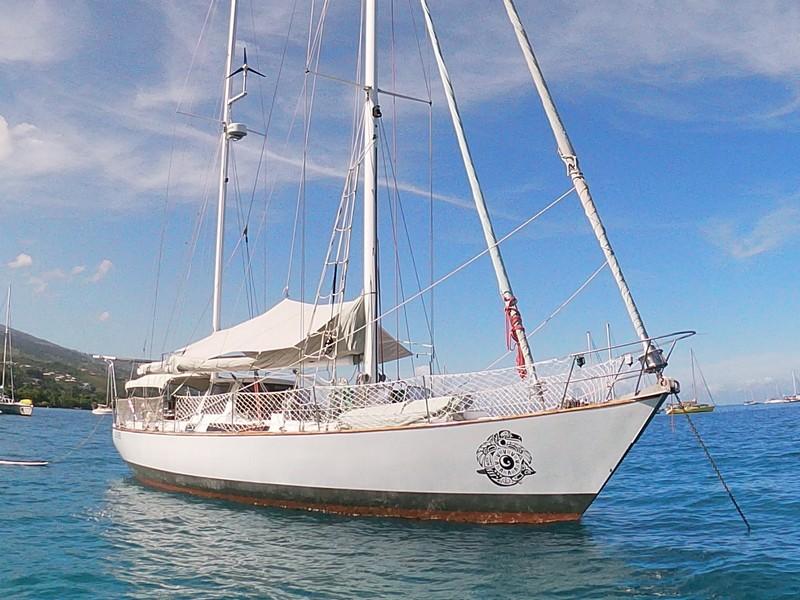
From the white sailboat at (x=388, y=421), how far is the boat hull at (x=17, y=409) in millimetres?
60095

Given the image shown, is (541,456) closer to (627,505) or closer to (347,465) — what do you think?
(347,465)

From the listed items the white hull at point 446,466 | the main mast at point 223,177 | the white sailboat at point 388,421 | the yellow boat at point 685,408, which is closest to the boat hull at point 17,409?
the main mast at point 223,177

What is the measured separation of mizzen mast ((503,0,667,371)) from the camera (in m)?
11.4

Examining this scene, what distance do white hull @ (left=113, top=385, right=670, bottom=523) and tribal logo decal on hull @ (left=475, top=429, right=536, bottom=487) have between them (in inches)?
1.7

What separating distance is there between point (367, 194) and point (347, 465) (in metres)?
6.65

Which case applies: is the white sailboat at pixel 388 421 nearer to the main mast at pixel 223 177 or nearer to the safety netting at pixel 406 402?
the safety netting at pixel 406 402

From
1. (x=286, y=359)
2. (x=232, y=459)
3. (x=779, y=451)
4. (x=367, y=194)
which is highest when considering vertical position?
(x=367, y=194)

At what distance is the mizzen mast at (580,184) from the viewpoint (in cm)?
1138

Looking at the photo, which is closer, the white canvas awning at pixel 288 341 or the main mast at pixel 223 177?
the white canvas awning at pixel 288 341

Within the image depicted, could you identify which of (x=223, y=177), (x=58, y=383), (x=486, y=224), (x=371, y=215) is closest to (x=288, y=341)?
(x=371, y=215)

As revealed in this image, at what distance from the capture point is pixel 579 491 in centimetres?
A: 1193

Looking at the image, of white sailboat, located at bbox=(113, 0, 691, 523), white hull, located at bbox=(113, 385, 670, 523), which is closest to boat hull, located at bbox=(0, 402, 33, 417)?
white sailboat, located at bbox=(113, 0, 691, 523)

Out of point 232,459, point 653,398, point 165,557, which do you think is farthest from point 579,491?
point 232,459

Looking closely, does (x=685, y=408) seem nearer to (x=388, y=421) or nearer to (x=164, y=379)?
(x=388, y=421)
